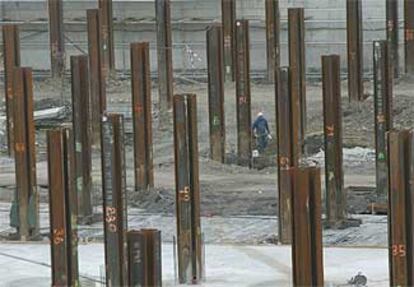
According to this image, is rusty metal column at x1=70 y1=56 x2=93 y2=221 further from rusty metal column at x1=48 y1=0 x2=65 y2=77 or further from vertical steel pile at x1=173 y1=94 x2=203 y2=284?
rusty metal column at x1=48 y1=0 x2=65 y2=77

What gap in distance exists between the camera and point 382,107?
23.2m

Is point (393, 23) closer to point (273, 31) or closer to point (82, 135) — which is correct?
point (273, 31)

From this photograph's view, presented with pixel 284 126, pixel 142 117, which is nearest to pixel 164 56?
pixel 142 117

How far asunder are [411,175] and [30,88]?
24.2ft

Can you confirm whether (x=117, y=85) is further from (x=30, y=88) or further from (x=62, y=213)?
(x=62, y=213)

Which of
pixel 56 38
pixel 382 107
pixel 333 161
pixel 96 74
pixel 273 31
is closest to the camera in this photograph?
pixel 333 161

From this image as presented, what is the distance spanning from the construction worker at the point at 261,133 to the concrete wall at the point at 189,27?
24.0 feet

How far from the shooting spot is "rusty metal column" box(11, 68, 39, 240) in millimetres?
20891

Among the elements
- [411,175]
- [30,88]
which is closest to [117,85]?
[30,88]

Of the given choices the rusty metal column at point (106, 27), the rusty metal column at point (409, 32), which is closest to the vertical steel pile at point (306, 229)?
the rusty metal column at point (409, 32)

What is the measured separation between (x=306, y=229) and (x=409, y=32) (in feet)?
55.3

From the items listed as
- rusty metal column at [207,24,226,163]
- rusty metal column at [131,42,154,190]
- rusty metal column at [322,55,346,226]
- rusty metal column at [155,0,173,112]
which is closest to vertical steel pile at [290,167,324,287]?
rusty metal column at [322,55,346,226]

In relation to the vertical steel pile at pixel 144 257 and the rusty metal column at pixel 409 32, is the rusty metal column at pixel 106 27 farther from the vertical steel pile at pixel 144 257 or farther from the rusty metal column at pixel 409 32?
the vertical steel pile at pixel 144 257

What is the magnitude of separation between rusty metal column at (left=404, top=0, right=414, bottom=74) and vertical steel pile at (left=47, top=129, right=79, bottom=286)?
15441 millimetres
